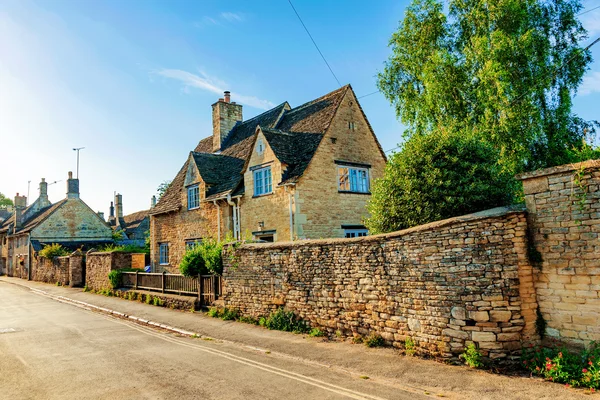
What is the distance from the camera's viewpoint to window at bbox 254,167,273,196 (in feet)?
63.8

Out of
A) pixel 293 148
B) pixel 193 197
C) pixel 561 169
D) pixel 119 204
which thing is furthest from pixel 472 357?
pixel 119 204

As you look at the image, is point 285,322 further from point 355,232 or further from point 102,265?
point 102,265

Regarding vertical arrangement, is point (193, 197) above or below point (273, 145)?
below

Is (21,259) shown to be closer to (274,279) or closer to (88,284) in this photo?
(88,284)

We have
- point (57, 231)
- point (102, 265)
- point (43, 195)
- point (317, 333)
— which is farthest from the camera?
point (43, 195)

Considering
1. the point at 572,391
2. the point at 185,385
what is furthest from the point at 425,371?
the point at 185,385

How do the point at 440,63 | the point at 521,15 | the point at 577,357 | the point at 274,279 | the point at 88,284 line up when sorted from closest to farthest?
the point at 577,357 → the point at 274,279 → the point at 521,15 → the point at 440,63 → the point at 88,284

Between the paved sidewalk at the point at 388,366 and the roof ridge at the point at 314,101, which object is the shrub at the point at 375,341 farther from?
the roof ridge at the point at 314,101

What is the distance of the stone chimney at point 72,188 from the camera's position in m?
43.0

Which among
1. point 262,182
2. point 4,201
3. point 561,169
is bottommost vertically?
point 561,169

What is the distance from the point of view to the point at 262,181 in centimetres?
1977

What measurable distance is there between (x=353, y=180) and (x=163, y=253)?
13.9m

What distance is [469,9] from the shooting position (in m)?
20.2

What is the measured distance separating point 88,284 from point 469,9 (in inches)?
1137
